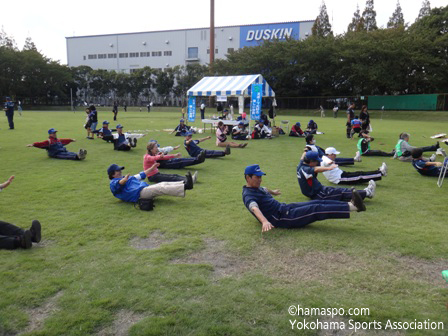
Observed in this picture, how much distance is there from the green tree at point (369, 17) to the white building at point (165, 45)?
9454 mm

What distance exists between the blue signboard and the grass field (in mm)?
64327

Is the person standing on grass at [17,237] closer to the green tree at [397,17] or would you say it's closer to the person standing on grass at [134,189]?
the person standing on grass at [134,189]

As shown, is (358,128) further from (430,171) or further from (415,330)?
(415,330)

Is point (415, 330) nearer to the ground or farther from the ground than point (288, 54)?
nearer to the ground

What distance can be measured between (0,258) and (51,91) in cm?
7263

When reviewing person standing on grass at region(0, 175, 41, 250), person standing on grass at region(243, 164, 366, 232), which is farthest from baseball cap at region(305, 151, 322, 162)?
person standing on grass at region(0, 175, 41, 250)

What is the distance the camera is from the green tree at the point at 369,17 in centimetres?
5941

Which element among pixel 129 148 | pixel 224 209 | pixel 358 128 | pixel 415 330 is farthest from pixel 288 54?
pixel 415 330

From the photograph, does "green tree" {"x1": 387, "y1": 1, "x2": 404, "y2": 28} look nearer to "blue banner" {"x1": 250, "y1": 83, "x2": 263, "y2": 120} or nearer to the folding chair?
"blue banner" {"x1": 250, "y1": 83, "x2": 263, "y2": 120}

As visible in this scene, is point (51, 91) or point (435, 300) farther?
point (51, 91)

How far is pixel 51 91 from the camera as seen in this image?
68438mm

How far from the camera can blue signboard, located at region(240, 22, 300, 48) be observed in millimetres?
66438

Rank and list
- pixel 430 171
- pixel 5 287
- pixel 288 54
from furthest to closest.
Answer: pixel 288 54 < pixel 430 171 < pixel 5 287

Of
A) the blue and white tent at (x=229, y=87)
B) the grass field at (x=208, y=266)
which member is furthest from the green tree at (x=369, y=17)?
the grass field at (x=208, y=266)
